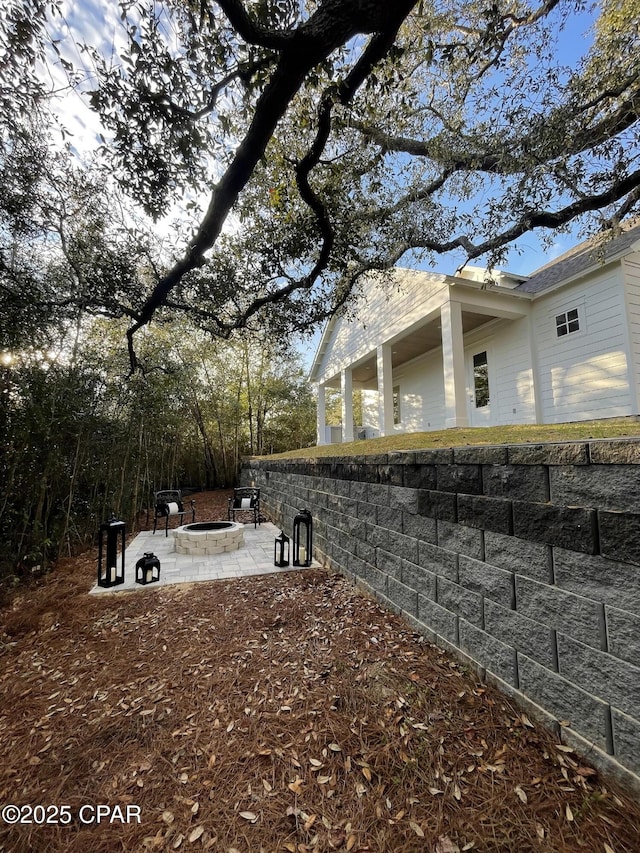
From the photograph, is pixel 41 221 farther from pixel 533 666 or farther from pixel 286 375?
pixel 286 375

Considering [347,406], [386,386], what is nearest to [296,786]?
[386,386]

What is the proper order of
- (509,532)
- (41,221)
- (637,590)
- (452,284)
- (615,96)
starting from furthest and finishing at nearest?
(452,284), (41,221), (615,96), (509,532), (637,590)

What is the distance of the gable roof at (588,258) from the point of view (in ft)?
15.6

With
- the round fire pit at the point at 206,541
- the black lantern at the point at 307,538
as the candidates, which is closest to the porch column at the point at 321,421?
the round fire pit at the point at 206,541

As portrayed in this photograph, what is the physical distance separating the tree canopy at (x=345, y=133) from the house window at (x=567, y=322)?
1.74 metres

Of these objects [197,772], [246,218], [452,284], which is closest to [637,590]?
[197,772]

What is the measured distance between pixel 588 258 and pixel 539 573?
6.48 m

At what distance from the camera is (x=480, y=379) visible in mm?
7586

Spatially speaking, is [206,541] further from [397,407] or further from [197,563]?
[397,407]

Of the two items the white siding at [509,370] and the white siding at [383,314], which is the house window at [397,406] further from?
the white siding at [509,370]

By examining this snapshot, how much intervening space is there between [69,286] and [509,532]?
5498 mm

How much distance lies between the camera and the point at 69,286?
4.51 meters

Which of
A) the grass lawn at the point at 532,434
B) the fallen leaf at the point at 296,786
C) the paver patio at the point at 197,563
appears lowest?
the paver patio at the point at 197,563

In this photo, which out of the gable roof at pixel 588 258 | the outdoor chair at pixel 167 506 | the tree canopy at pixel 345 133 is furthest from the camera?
the outdoor chair at pixel 167 506
